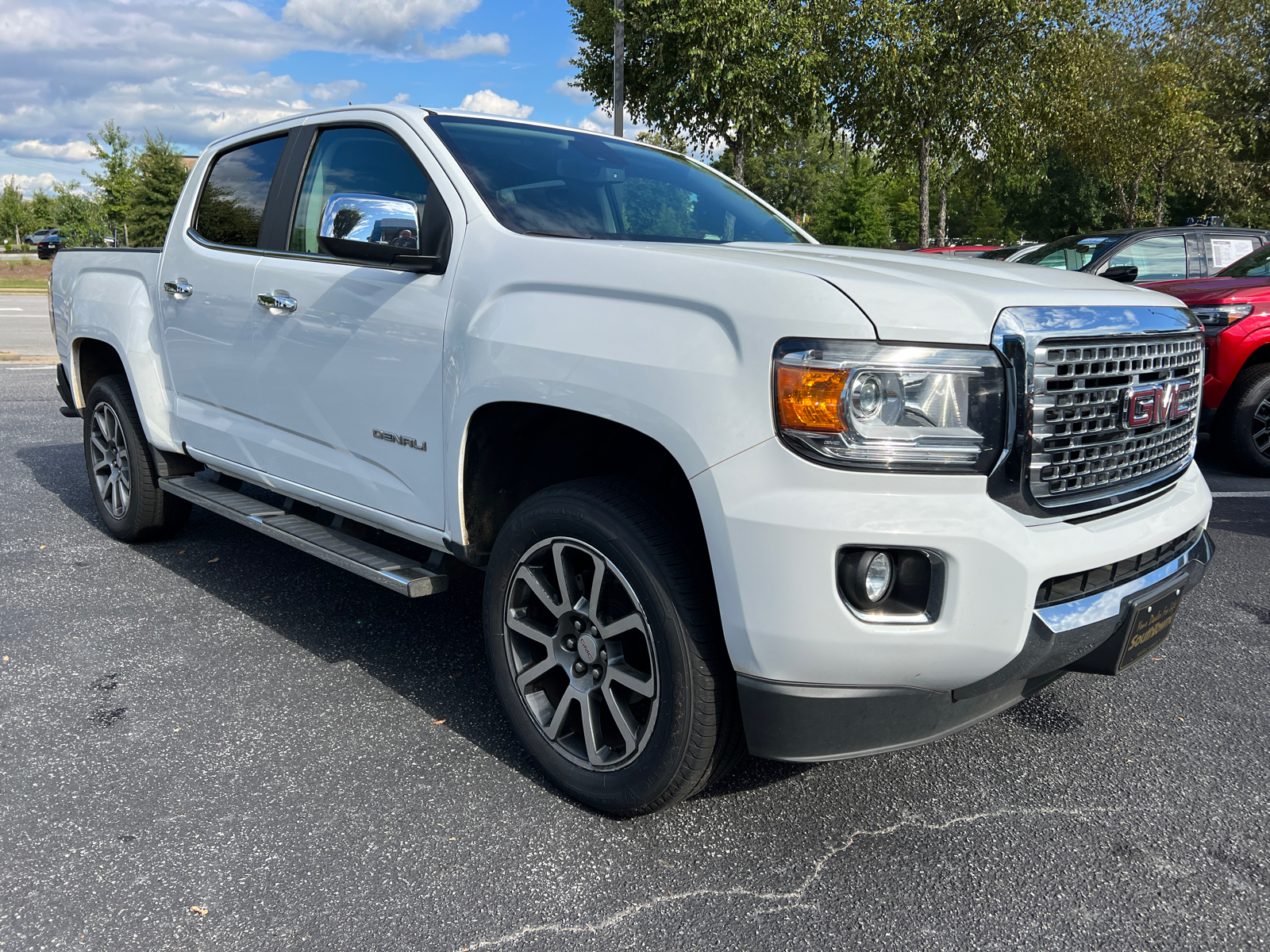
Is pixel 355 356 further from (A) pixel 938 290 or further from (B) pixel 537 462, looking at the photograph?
(A) pixel 938 290

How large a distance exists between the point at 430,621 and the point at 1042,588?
2640 millimetres

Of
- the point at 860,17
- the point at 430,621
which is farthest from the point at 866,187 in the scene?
the point at 430,621

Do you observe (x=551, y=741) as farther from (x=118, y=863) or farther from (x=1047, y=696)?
(x=1047, y=696)

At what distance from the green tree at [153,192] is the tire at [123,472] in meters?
40.3

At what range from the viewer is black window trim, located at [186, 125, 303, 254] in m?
3.78

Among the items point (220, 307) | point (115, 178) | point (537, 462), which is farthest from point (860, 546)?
point (115, 178)

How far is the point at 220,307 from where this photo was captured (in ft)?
12.7

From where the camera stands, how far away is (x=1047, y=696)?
3.37m

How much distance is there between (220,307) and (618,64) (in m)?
18.7

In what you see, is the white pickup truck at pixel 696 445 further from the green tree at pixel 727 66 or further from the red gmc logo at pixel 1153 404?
the green tree at pixel 727 66

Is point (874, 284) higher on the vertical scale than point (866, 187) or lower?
lower

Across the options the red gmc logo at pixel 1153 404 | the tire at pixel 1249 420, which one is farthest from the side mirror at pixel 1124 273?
the red gmc logo at pixel 1153 404

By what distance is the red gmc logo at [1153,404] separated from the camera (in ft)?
7.61

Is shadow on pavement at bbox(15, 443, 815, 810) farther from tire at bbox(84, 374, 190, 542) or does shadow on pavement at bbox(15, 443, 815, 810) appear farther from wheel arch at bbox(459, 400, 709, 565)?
wheel arch at bbox(459, 400, 709, 565)
